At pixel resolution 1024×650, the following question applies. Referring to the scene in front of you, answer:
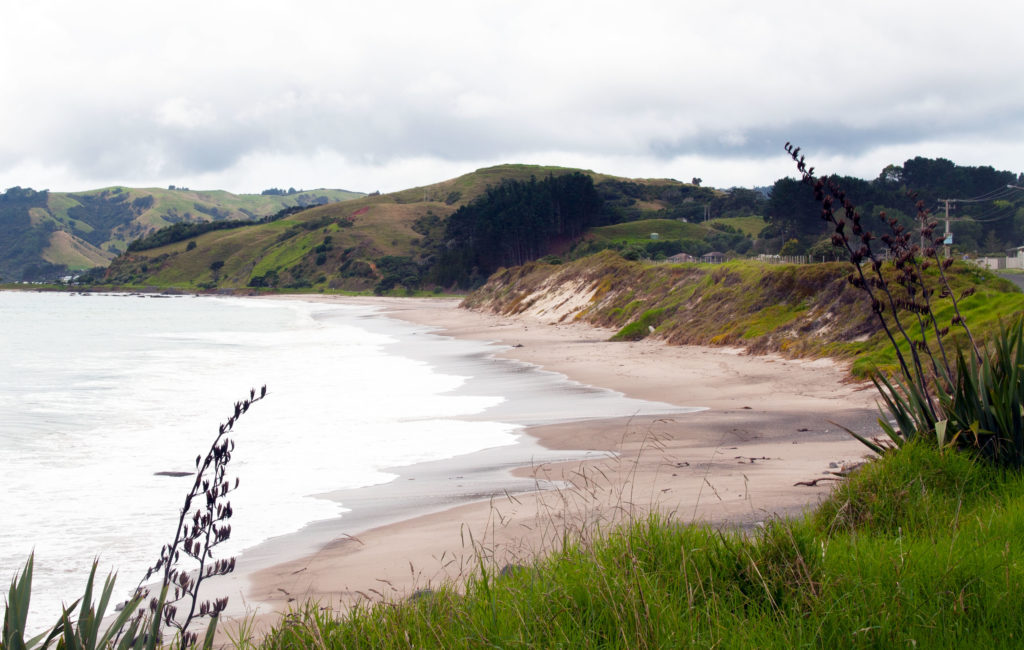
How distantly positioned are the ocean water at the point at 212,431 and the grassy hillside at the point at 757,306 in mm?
6267

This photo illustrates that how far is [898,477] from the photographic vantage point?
537cm

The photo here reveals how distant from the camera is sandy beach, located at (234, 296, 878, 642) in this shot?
18.6ft

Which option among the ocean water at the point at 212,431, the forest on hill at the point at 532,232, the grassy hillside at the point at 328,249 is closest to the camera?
the ocean water at the point at 212,431

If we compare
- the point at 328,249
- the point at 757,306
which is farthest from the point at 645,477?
the point at 328,249

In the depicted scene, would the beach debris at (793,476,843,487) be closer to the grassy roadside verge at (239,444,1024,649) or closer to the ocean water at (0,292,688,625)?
the grassy roadside verge at (239,444,1024,649)

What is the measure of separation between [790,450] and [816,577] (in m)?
6.25

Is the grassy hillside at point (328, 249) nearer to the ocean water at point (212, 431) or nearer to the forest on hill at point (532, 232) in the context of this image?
the forest on hill at point (532, 232)

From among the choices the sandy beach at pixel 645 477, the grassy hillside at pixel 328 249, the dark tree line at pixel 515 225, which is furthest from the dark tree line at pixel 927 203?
the sandy beach at pixel 645 477

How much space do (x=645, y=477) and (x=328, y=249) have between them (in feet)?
442

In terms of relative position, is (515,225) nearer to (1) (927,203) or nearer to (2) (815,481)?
(1) (927,203)

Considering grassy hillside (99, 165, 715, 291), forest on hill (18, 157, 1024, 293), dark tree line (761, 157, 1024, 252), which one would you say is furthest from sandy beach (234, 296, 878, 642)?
grassy hillside (99, 165, 715, 291)

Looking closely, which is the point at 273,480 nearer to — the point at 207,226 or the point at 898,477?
the point at 898,477

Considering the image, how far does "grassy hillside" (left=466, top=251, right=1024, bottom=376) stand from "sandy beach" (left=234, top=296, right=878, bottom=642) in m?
1.47

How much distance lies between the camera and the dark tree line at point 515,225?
9831 cm
